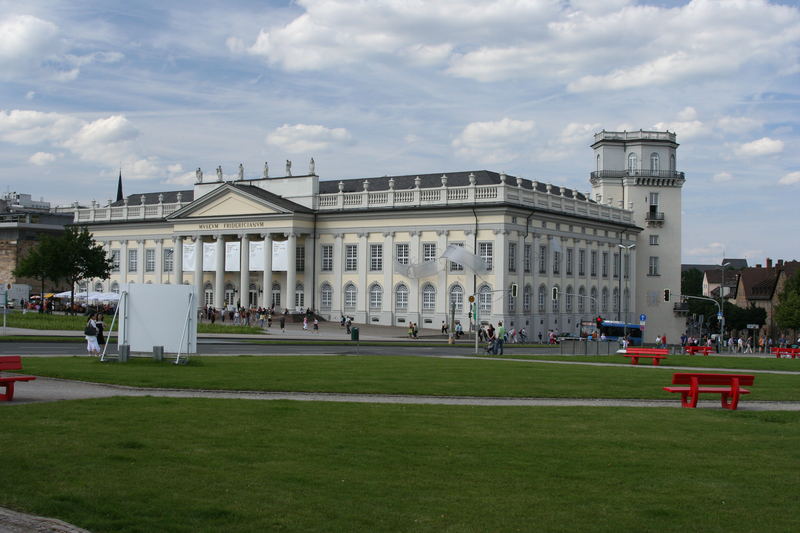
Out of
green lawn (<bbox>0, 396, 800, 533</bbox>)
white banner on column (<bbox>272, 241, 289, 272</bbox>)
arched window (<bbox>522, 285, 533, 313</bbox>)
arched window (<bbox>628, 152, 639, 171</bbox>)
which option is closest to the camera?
green lawn (<bbox>0, 396, 800, 533</bbox>)

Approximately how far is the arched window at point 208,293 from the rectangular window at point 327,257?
48.1 ft

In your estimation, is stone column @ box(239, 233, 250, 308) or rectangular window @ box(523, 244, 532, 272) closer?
rectangular window @ box(523, 244, 532, 272)

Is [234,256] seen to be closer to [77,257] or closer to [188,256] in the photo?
[188,256]

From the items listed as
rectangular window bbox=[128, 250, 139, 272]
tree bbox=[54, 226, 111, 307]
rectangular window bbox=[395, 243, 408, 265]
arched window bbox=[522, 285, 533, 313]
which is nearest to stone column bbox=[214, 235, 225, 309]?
tree bbox=[54, 226, 111, 307]

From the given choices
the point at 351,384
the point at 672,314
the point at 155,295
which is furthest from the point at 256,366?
the point at 672,314

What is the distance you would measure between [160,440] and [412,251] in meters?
72.1

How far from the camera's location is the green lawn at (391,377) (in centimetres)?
2470

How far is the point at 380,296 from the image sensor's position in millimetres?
88438

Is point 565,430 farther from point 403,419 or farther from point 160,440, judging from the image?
point 160,440

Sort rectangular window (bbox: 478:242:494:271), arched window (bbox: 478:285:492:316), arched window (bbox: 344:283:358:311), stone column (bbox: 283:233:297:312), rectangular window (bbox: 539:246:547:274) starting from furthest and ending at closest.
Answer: stone column (bbox: 283:233:297:312) < arched window (bbox: 344:283:358:311) < rectangular window (bbox: 539:246:547:274) < rectangular window (bbox: 478:242:494:271) < arched window (bbox: 478:285:492:316)

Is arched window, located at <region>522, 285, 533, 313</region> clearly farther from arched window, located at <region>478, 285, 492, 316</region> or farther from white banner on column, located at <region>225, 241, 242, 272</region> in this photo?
white banner on column, located at <region>225, 241, 242, 272</region>

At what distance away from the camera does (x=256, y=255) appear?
93188 mm

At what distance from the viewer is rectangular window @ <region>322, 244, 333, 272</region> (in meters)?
91.9

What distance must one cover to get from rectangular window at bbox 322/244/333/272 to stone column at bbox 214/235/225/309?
11.2m
